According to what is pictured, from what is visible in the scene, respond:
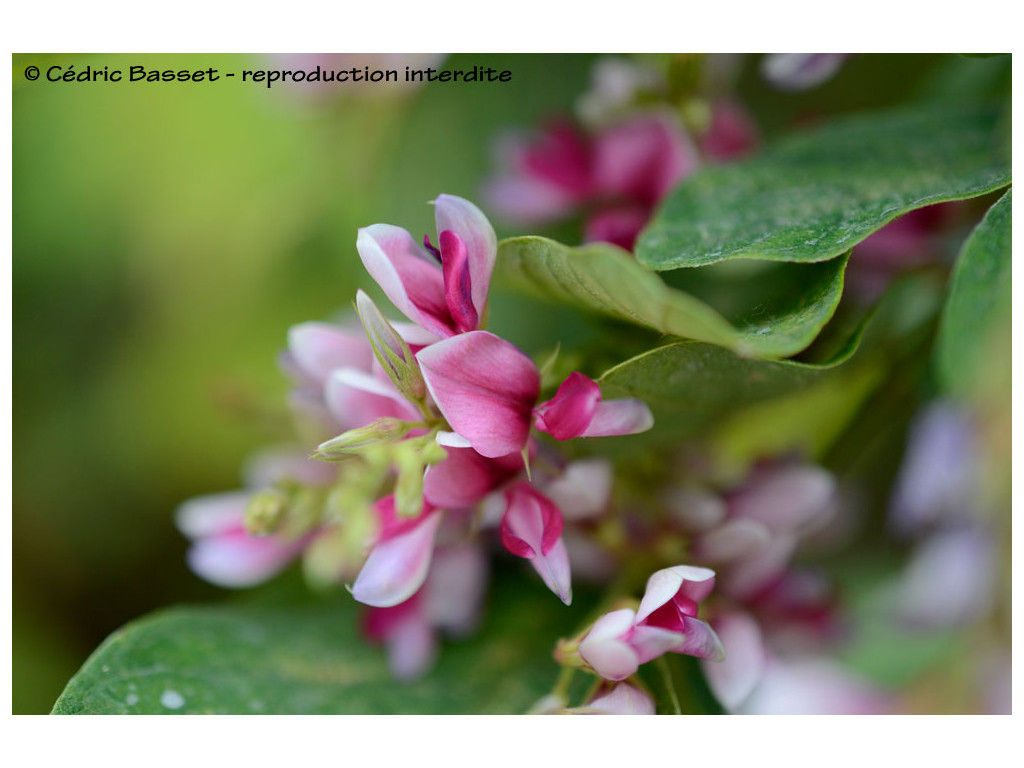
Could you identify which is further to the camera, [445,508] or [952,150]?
[952,150]

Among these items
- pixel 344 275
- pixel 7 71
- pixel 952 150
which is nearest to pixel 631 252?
pixel 952 150

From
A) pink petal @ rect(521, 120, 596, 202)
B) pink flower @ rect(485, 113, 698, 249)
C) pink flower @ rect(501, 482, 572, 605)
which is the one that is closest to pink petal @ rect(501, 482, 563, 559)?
pink flower @ rect(501, 482, 572, 605)

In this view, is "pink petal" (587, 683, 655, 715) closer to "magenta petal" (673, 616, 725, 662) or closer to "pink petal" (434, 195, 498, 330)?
"magenta petal" (673, 616, 725, 662)

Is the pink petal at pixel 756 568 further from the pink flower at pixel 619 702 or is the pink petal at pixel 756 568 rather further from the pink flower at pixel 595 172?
the pink flower at pixel 595 172

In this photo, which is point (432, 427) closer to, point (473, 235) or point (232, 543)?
point (473, 235)

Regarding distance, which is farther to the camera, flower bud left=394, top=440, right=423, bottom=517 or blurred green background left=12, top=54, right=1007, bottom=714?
blurred green background left=12, top=54, right=1007, bottom=714

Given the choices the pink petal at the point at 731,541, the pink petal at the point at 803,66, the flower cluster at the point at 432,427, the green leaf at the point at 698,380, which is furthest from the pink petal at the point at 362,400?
the pink petal at the point at 803,66

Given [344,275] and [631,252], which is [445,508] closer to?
[631,252]
